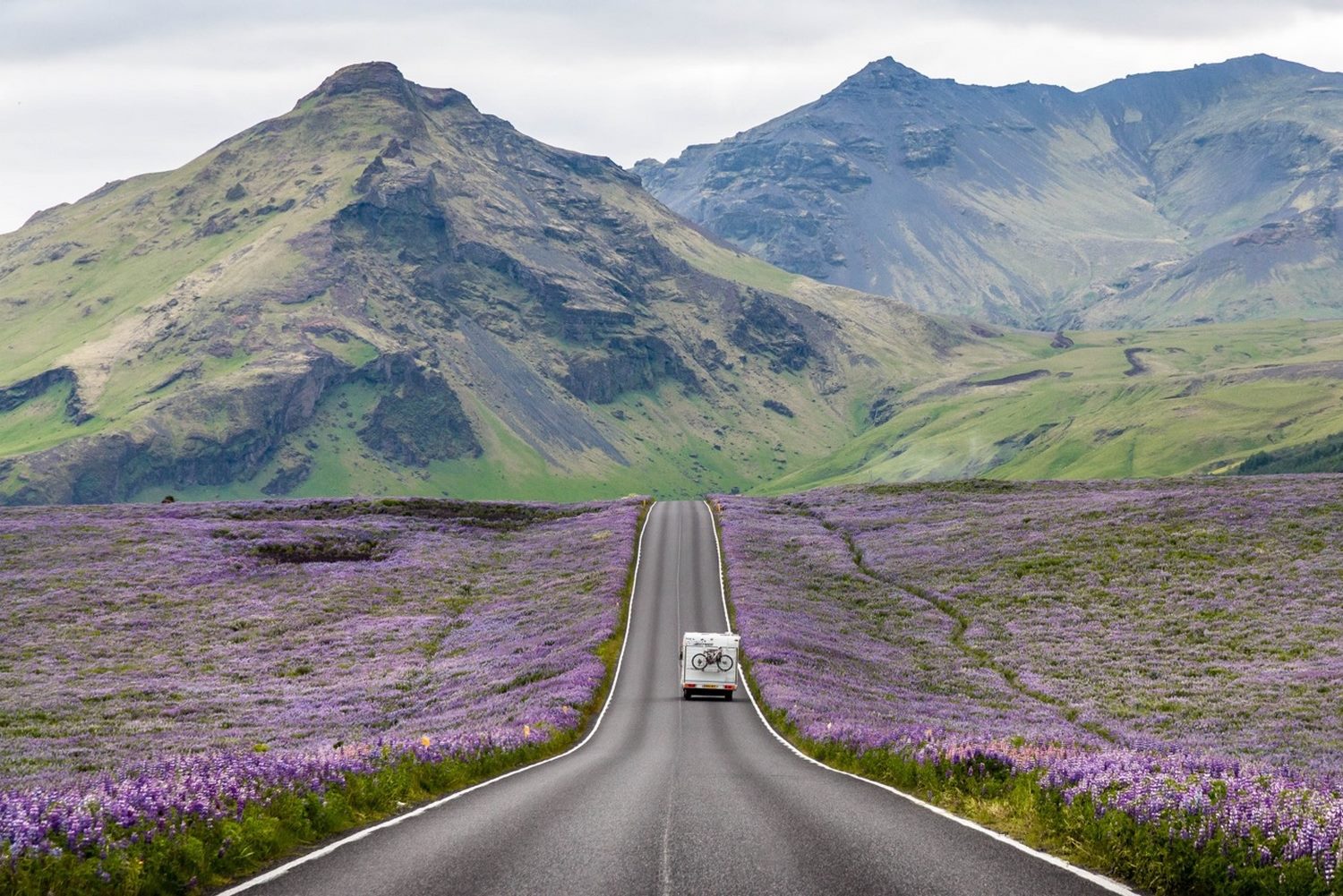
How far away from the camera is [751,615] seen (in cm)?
7088

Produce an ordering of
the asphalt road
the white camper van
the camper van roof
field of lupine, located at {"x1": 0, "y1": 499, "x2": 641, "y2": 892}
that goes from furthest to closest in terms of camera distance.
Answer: the camper van roof < the white camper van < field of lupine, located at {"x1": 0, "y1": 499, "x2": 641, "y2": 892} < the asphalt road

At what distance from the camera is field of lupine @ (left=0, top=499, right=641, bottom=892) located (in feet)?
58.6

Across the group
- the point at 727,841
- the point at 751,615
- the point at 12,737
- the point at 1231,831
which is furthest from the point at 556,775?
the point at 751,615

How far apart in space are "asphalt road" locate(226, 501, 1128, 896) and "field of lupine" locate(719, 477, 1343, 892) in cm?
176

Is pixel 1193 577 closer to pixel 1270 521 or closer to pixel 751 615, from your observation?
pixel 1270 521

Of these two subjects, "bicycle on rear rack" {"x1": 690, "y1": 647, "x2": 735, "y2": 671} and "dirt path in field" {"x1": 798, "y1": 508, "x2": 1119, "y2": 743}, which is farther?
Result: "bicycle on rear rack" {"x1": 690, "y1": 647, "x2": 735, "y2": 671}

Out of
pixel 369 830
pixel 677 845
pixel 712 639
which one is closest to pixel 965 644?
pixel 712 639

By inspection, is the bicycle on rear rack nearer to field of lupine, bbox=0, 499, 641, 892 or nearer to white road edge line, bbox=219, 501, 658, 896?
field of lupine, bbox=0, 499, 641, 892

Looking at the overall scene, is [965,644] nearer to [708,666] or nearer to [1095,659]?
[1095,659]

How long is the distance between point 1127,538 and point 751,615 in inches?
1192

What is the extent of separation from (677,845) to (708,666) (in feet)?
131

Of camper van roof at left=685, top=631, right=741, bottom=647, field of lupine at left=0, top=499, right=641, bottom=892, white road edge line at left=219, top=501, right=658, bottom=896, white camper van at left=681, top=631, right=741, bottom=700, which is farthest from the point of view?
camper van roof at left=685, top=631, right=741, bottom=647

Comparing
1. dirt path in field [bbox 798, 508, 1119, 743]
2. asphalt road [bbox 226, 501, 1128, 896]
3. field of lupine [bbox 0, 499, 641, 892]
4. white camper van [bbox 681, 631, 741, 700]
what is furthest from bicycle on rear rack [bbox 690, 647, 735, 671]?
Result: asphalt road [bbox 226, 501, 1128, 896]

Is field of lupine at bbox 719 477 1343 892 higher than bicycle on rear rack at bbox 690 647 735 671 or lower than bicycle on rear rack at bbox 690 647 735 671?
higher
